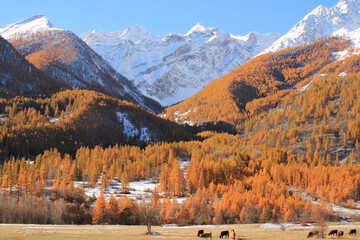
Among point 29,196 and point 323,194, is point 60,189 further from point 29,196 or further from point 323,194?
point 323,194

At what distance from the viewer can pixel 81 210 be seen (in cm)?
10881

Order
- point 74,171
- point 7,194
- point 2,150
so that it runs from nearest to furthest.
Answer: point 7,194 < point 74,171 < point 2,150

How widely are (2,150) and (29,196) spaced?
290 feet

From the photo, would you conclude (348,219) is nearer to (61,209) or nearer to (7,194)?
(61,209)

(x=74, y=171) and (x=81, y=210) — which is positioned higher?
(x=74, y=171)

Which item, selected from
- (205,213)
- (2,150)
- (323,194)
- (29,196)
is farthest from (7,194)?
(323,194)

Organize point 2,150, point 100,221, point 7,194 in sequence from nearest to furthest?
point 100,221 < point 7,194 < point 2,150

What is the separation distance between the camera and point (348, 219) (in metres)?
111

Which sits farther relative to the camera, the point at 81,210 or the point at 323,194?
the point at 323,194

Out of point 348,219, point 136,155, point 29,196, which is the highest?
point 136,155

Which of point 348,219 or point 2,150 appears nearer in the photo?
point 348,219

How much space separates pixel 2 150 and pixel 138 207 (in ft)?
375

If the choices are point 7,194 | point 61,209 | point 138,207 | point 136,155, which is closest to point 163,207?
point 138,207

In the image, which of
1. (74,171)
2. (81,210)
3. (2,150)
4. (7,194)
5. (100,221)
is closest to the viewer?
(100,221)
